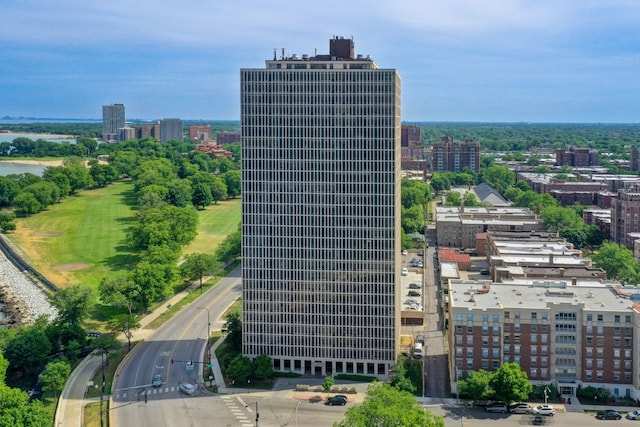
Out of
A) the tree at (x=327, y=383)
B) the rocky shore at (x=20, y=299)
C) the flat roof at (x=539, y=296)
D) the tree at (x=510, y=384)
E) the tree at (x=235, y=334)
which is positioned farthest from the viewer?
the rocky shore at (x=20, y=299)

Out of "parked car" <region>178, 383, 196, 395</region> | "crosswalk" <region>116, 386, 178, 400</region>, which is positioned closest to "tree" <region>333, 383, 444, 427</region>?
"parked car" <region>178, 383, 196, 395</region>

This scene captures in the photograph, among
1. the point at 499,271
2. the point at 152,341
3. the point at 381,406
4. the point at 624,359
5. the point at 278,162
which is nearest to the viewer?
the point at 381,406

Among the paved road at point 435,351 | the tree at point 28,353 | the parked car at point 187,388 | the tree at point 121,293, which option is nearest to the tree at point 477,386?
the paved road at point 435,351

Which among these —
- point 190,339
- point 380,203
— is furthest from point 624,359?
point 190,339

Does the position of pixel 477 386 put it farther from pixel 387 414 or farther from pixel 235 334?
pixel 235 334

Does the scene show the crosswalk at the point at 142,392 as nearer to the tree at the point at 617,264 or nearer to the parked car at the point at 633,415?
the parked car at the point at 633,415

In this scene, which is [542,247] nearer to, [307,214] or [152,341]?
[307,214]
